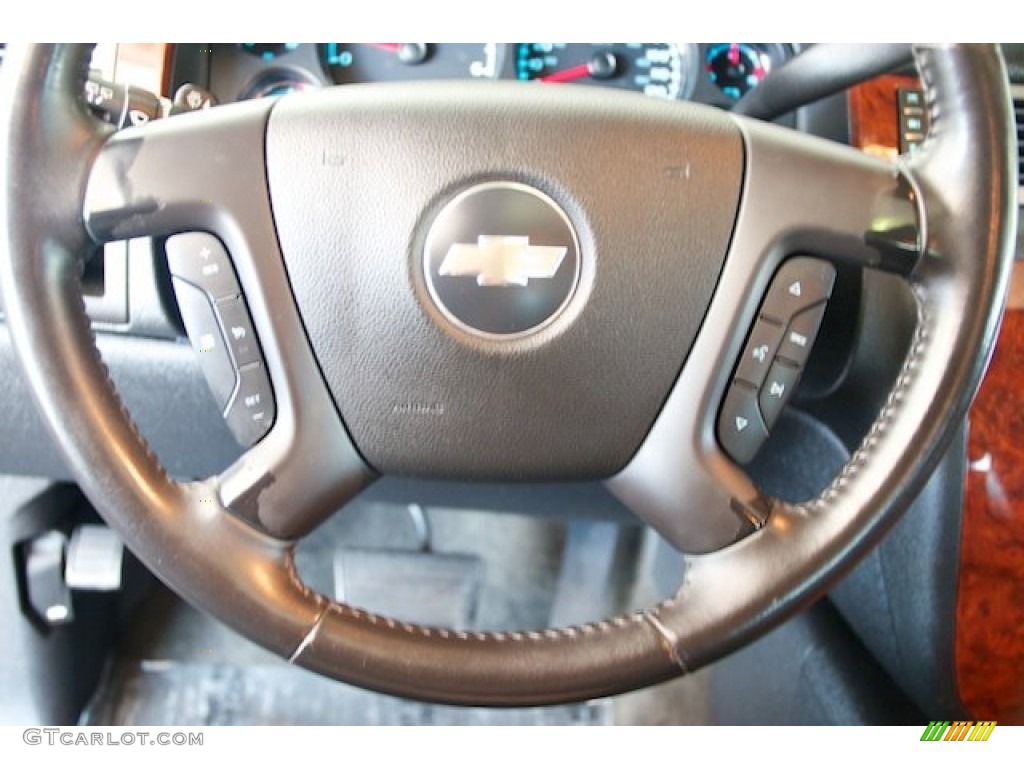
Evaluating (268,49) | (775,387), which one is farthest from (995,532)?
(268,49)

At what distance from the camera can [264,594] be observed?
0.53 metres

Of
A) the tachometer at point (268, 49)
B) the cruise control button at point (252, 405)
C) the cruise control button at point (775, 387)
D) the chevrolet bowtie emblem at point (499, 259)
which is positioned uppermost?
the tachometer at point (268, 49)

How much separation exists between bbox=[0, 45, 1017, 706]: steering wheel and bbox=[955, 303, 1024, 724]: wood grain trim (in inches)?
9.7

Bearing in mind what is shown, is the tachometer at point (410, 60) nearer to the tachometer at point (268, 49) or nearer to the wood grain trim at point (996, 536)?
the tachometer at point (268, 49)

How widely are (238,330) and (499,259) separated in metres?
0.16

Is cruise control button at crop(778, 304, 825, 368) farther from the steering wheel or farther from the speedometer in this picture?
the speedometer

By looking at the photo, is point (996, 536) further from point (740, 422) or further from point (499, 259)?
point (499, 259)

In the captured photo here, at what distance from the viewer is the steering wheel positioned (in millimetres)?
531

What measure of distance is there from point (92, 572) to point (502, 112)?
2.41ft

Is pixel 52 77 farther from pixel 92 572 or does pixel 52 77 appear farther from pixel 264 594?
pixel 92 572

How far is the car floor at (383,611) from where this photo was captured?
119cm

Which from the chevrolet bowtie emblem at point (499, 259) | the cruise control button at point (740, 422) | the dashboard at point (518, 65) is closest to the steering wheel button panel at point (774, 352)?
the cruise control button at point (740, 422)
